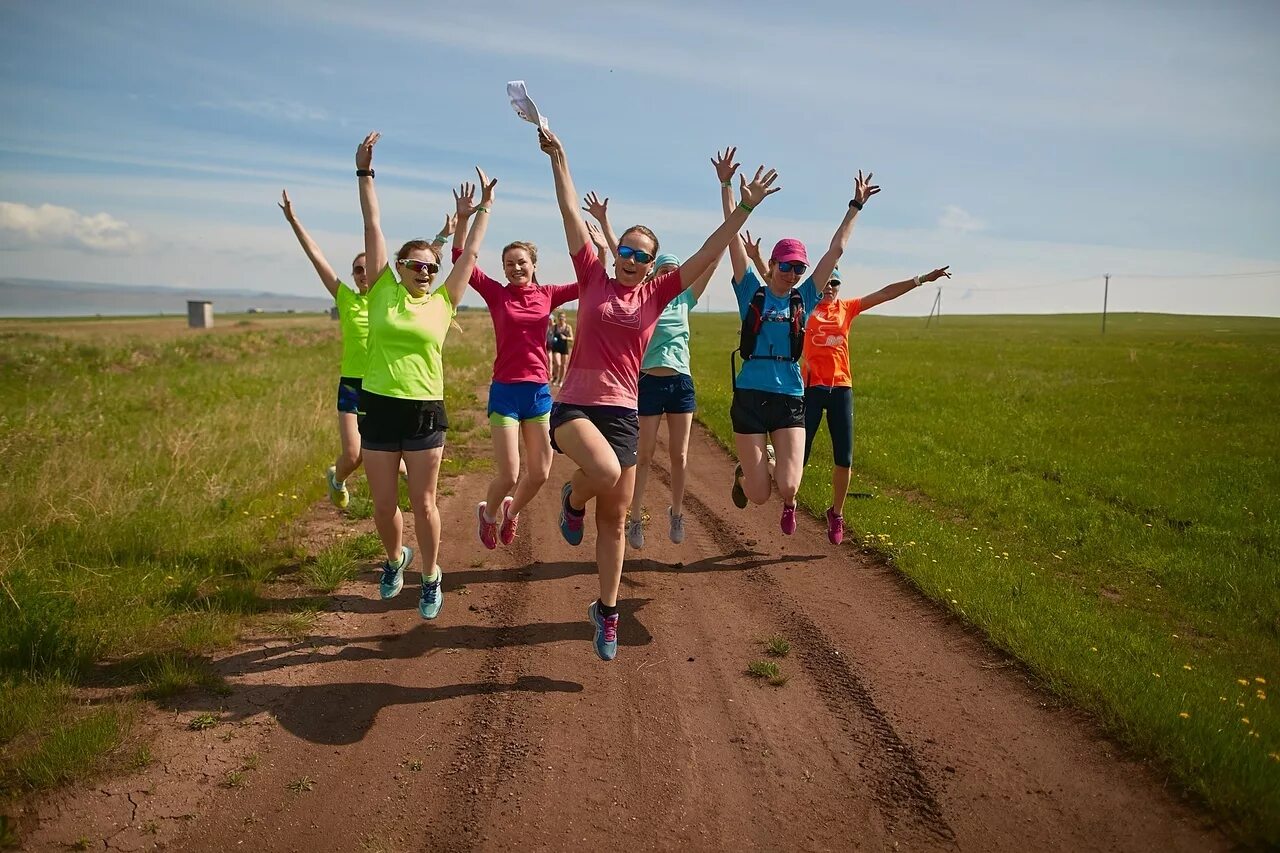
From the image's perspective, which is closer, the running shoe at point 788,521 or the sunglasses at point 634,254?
the sunglasses at point 634,254

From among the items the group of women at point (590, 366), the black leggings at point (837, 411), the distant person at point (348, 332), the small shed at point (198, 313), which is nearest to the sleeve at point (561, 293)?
the group of women at point (590, 366)

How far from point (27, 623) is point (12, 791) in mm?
1812

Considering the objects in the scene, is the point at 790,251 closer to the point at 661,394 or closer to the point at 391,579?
the point at 661,394

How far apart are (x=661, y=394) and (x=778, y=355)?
44.3 inches

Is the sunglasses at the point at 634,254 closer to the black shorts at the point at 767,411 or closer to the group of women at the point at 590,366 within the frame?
the group of women at the point at 590,366

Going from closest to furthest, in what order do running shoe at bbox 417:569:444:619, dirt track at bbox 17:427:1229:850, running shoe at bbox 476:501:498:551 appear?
1. dirt track at bbox 17:427:1229:850
2. running shoe at bbox 417:569:444:619
3. running shoe at bbox 476:501:498:551

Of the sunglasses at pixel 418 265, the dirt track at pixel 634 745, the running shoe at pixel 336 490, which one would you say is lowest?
the dirt track at pixel 634 745

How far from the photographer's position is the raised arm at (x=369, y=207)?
5188 millimetres

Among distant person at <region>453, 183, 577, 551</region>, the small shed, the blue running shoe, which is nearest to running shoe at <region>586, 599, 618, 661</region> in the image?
the blue running shoe

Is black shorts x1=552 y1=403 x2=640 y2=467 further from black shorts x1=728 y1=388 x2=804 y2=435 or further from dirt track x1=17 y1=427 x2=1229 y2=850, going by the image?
black shorts x1=728 y1=388 x2=804 y2=435

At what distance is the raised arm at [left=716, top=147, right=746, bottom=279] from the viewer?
5.55 meters

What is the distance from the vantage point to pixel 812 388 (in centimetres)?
746

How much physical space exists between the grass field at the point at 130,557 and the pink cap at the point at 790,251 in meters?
4.56

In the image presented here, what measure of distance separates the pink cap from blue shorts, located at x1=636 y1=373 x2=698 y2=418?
1371 mm
